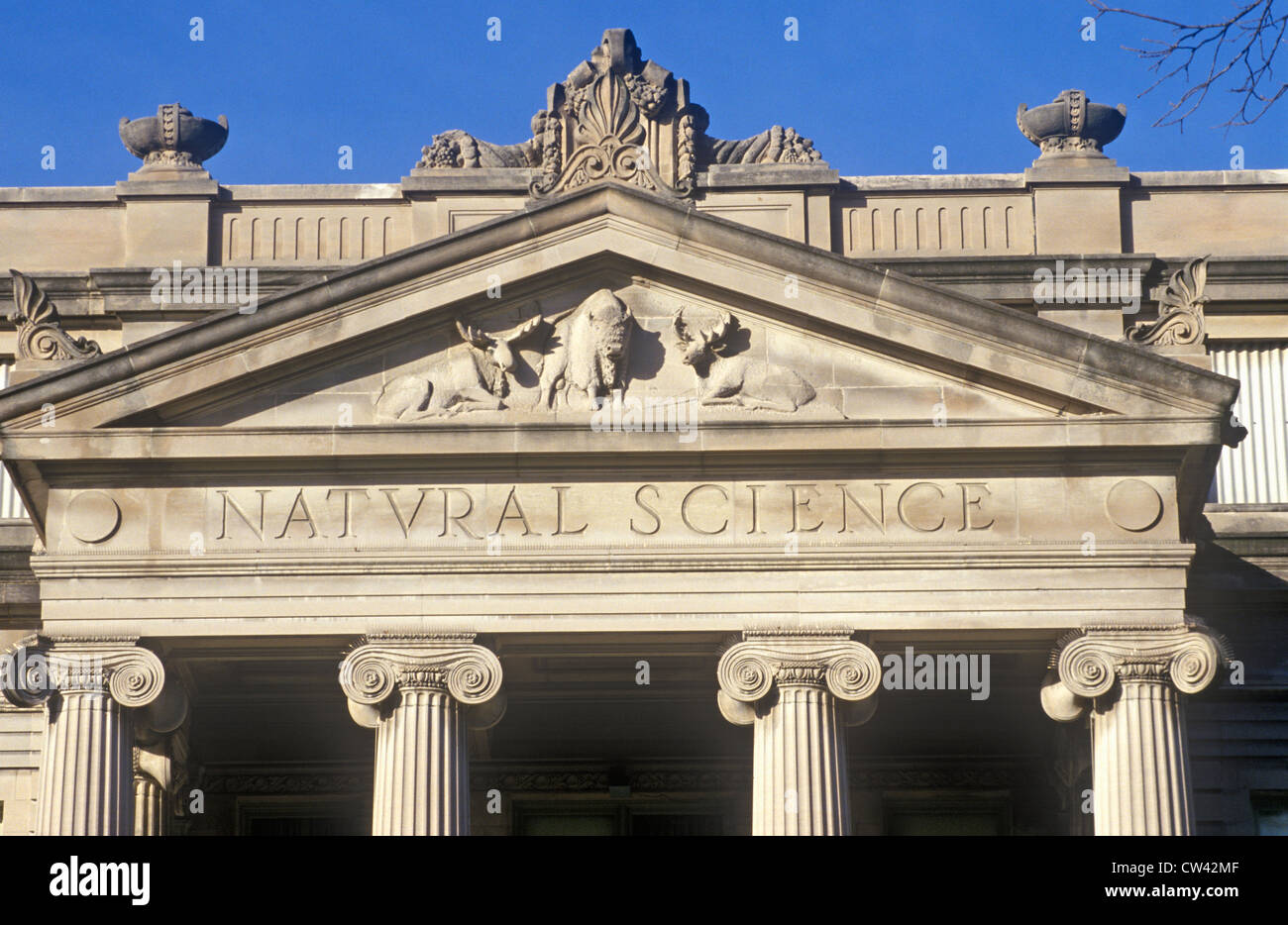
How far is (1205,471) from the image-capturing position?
31.5 m

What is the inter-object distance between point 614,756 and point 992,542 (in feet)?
27.0

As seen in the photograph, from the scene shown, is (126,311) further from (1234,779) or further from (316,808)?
(1234,779)

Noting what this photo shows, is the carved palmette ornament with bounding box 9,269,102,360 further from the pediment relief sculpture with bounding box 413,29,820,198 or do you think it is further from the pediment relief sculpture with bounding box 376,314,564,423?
the pediment relief sculpture with bounding box 413,29,820,198

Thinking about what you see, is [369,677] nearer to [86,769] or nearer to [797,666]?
[86,769]

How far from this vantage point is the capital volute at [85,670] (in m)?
30.5

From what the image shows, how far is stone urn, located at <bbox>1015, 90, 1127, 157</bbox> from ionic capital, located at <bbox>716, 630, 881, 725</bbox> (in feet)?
42.4

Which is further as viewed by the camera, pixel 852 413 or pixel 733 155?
pixel 733 155

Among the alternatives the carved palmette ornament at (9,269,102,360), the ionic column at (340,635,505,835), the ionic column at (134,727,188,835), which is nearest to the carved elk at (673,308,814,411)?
the ionic column at (340,635,505,835)

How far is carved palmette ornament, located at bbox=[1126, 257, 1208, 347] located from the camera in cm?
3212

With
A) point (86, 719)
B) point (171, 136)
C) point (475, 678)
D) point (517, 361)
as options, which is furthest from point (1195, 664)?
point (171, 136)

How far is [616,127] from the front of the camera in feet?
130

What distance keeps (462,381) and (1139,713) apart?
9.40 meters
